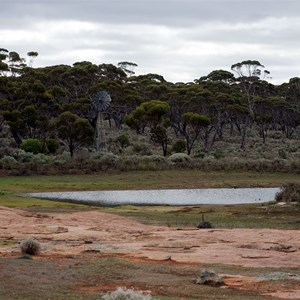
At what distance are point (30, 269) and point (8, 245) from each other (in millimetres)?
6840

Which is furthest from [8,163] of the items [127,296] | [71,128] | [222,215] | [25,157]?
[127,296]

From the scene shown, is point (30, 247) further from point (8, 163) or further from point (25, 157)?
point (25, 157)

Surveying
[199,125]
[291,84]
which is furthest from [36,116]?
[291,84]

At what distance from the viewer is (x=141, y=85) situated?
4284 inches

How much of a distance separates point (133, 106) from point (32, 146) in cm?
2372

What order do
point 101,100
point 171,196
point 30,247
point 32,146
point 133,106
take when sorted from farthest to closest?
point 133,106, point 101,100, point 32,146, point 171,196, point 30,247

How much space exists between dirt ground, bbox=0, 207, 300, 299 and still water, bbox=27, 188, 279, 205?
1264 cm

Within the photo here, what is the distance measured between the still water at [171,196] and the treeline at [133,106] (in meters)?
18.6

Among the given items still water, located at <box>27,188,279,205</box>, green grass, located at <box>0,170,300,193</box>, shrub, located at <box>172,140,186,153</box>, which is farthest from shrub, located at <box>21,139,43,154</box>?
still water, located at <box>27,188,279,205</box>

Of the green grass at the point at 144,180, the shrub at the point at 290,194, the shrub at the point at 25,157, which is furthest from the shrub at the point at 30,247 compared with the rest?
the shrub at the point at 25,157

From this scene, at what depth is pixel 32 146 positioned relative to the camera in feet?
237

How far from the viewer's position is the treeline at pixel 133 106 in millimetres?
76688

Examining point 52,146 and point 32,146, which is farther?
point 52,146

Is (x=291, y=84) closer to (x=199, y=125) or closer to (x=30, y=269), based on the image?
(x=199, y=125)
